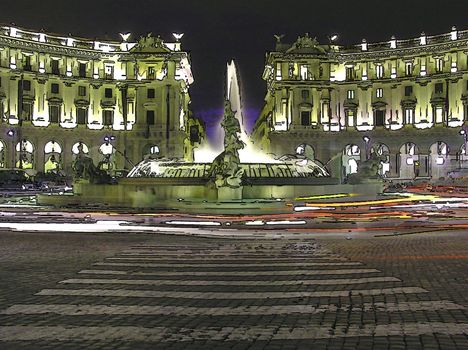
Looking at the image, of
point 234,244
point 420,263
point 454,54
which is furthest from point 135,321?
point 454,54

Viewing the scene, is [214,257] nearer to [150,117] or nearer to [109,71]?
[150,117]

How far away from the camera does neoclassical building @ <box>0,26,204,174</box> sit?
95312 millimetres

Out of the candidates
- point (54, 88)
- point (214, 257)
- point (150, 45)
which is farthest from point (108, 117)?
point (214, 257)

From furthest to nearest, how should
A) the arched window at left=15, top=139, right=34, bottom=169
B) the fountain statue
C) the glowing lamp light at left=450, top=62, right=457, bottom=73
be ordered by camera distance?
the glowing lamp light at left=450, top=62, right=457, bottom=73 → the arched window at left=15, top=139, right=34, bottom=169 → the fountain statue

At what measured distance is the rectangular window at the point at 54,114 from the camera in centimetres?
9902

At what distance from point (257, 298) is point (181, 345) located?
3.30 metres

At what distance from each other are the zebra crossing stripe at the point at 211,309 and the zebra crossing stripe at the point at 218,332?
98 cm

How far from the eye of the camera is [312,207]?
35.2m

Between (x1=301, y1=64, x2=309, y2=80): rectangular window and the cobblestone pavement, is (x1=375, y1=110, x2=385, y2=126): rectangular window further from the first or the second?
the cobblestone pavement

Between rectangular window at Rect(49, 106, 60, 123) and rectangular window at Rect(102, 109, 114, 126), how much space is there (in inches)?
267

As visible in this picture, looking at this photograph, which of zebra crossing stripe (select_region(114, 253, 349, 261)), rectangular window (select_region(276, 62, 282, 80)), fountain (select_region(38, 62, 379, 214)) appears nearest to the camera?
zebra crossing stripe (select_region(114, 253, 349, 261))

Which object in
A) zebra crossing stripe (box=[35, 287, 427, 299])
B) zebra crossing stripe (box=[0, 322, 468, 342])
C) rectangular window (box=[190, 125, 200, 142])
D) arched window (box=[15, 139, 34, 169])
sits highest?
rectangular window (box=[190, 125, 200, 142])

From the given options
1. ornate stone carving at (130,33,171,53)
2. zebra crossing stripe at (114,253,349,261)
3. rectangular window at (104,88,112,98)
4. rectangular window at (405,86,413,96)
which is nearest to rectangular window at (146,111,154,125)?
rectangular window at (104,88,112,98)

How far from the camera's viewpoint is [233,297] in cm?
1109
